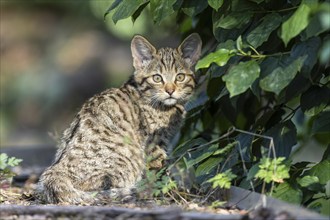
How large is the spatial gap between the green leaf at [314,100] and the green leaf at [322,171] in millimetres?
350

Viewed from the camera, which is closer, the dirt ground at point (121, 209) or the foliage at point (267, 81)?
the dirt ground at point (121, 209)

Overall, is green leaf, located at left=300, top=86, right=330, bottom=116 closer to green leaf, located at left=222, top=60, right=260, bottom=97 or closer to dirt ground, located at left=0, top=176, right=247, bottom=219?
green leaf, located at left=222, top=60, right=260, bottom=97

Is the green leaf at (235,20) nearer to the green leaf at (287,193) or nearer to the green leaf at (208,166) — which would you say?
the green leaf at (208,166)

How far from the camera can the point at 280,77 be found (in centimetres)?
472

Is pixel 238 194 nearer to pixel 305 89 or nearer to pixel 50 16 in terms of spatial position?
pixel 305 89

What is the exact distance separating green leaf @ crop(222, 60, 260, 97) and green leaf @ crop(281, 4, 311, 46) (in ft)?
1.19

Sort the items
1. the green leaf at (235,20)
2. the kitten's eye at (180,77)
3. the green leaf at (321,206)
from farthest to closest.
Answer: the kitten's eye at (180,77), the green leaf at (235,20), the green leaf at (321,206)

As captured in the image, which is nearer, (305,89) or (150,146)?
(305,89)

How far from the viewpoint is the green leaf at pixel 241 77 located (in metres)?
4.64

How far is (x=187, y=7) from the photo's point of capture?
5.65m

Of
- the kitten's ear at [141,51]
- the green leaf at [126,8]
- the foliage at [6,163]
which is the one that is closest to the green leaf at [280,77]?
the green leaf at [126,8]

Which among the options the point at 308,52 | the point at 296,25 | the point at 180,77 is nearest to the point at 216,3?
the point at 308,52

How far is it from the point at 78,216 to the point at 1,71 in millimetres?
12233

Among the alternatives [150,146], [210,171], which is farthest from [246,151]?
[150,146]
